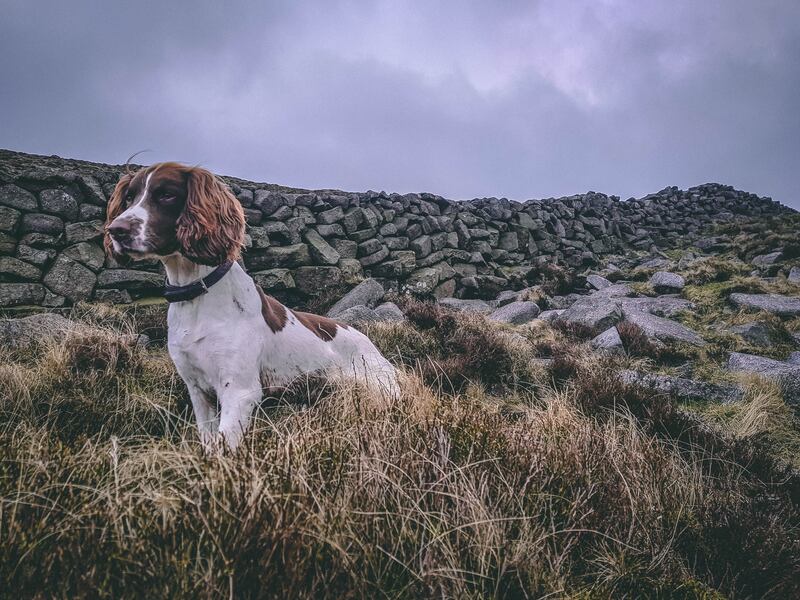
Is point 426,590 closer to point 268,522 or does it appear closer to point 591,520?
point 268,522

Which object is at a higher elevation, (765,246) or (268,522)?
(765,246)

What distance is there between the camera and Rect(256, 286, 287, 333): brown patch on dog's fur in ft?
8.30

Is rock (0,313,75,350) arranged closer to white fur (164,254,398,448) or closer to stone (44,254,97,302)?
stone (44,254,97,302)

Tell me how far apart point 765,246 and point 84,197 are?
49.8ft

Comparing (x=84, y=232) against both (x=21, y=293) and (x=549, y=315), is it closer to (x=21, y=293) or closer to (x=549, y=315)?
(x=21, y=293)

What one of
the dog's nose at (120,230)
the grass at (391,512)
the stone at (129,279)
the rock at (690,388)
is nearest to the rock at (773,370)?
the rock at (690,388)

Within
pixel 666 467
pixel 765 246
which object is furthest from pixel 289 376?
pixel 765 246

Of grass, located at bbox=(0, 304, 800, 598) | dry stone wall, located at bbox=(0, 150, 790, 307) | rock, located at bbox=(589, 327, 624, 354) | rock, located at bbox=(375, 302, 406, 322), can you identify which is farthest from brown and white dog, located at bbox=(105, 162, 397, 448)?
dry stone wall, located at bbox=(0, 150, 790, 307)

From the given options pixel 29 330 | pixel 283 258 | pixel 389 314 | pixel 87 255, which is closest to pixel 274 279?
pixel 283 258

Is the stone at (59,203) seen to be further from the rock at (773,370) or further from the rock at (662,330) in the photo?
the rock at (773,370)

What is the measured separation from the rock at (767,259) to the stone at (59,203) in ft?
43.2

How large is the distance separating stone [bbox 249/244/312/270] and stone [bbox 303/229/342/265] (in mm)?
176

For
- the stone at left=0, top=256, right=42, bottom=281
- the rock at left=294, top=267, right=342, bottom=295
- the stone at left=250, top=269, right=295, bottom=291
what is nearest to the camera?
the stone at left=0, top=256, right=42, bottom=281

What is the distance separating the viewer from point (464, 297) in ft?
31.0
